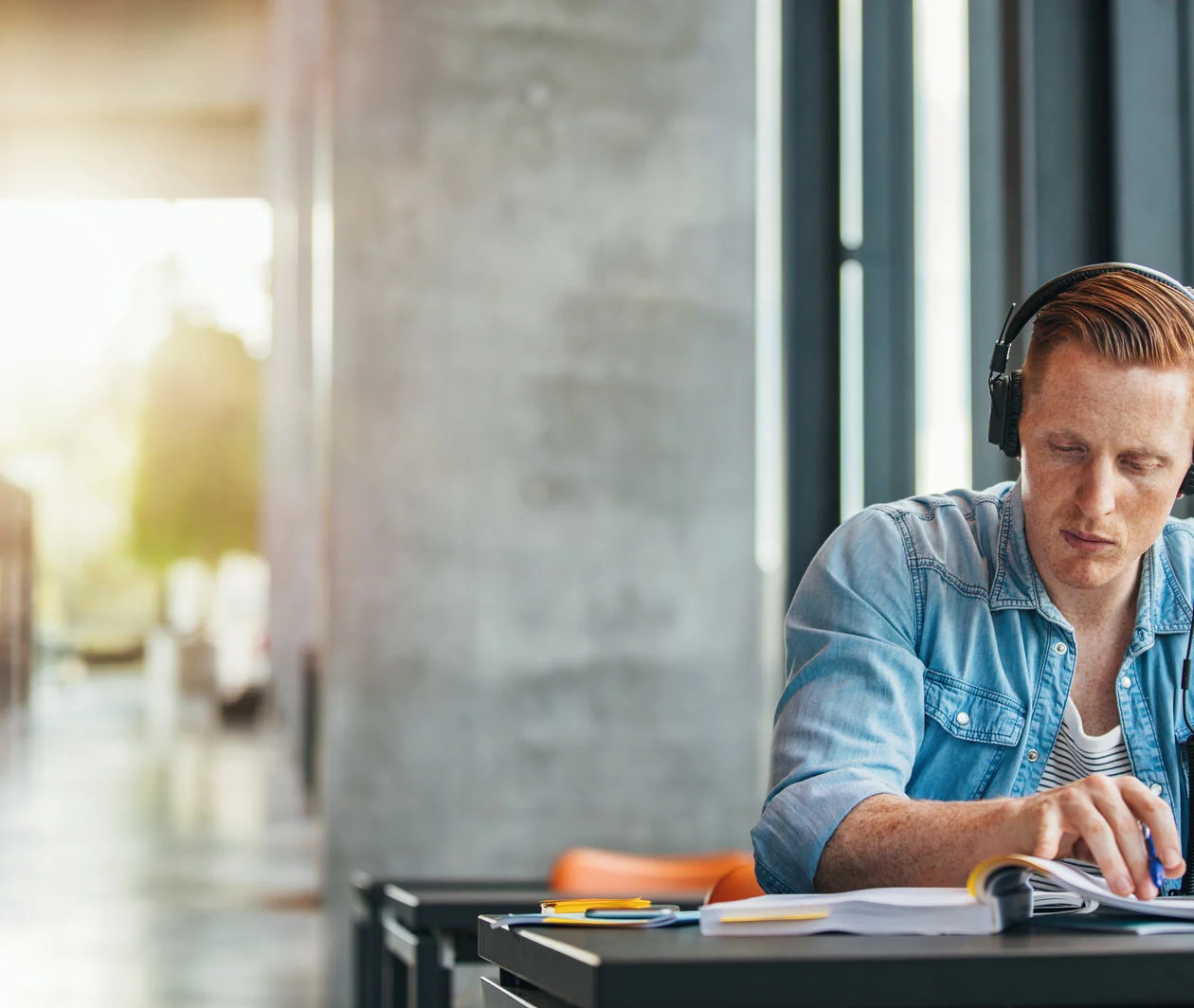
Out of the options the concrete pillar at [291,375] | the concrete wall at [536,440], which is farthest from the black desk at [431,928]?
the concrete pillar at [291,375]

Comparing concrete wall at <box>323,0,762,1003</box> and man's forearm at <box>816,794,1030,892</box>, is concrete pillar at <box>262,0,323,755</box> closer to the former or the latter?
concrete wall at <box>323,0,762,1003</box>

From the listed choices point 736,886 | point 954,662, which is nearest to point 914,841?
point 954,662

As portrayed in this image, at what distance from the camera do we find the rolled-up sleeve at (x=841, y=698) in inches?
59.2

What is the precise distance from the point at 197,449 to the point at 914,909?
62.3 ft

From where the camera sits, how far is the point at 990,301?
132 inches

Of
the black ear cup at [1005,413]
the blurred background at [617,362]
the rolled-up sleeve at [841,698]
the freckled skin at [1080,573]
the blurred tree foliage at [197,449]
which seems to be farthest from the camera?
the blurred tree foliage at [197,449]

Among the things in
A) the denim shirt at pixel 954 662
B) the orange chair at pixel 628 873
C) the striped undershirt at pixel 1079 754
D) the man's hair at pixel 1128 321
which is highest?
the man's hair at pixel 1128 321

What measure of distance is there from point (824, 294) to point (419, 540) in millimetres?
1466

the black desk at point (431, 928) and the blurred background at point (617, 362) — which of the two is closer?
the black desk at point (431, 928)

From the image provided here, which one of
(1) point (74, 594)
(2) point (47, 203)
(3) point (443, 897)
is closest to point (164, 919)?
(3) point (443, 897)

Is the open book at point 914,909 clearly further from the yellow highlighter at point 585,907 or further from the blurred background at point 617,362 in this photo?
the blurred background at point 617,362

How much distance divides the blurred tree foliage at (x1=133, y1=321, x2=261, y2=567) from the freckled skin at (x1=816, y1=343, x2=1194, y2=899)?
17969 millimetres

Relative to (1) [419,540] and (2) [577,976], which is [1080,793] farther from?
(1) [419,540]

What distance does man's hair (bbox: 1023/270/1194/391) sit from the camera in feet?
5.26
